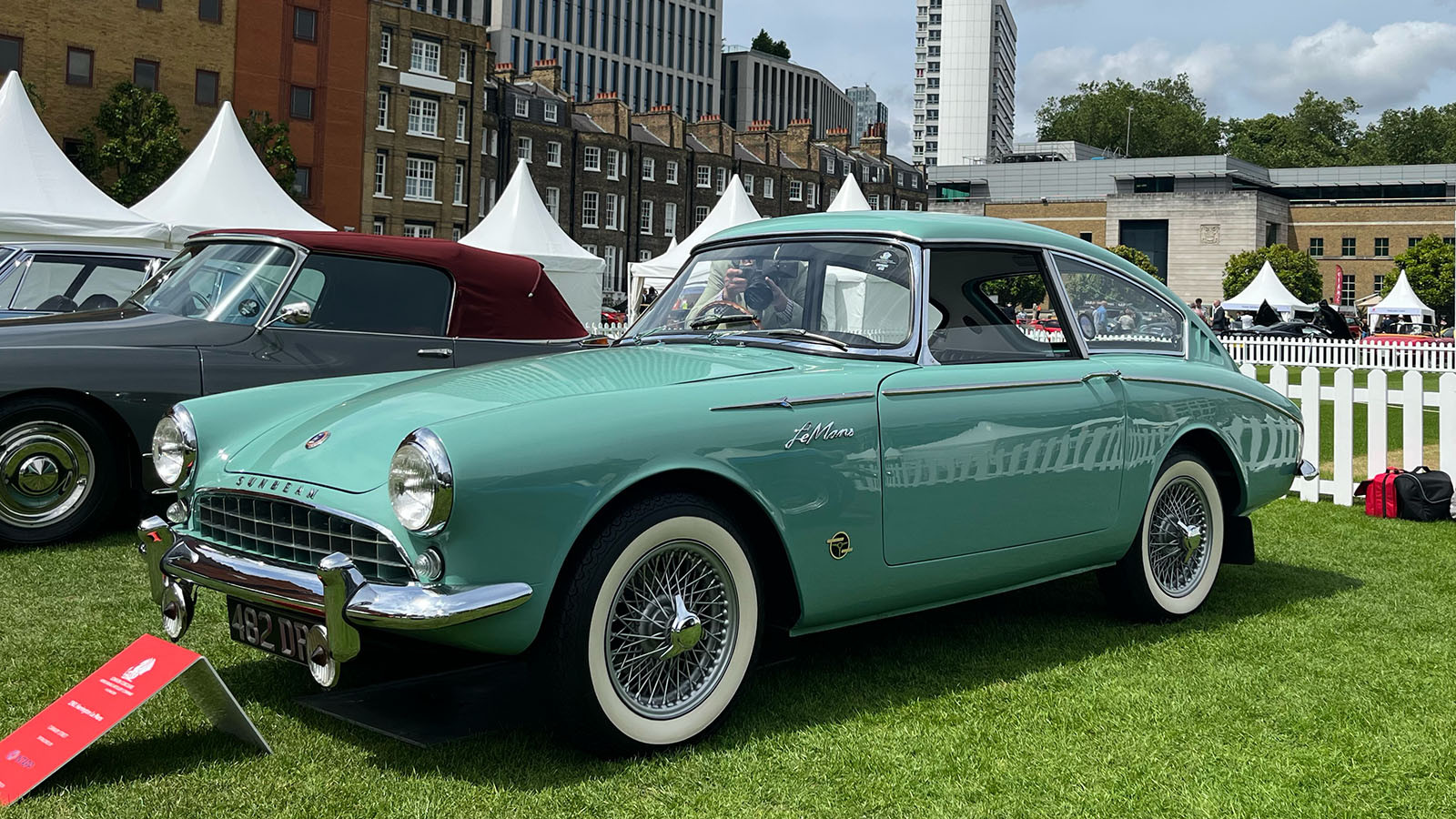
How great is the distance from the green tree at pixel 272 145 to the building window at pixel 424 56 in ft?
28.0

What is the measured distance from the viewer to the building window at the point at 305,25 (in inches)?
1657

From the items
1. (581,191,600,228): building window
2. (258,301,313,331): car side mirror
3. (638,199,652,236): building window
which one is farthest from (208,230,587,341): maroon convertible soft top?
(638,199,652,236): building window

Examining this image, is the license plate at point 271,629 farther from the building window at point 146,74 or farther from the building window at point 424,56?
the building window at point 424,56

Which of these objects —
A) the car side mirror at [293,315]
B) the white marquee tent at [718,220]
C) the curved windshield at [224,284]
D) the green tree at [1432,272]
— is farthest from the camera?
the green tree at [1432,272]

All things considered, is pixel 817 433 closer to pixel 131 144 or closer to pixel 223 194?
pixel 223 194

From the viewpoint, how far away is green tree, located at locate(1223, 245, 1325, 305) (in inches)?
3211

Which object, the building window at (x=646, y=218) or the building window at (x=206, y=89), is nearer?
the building window at (x=206, y=89)

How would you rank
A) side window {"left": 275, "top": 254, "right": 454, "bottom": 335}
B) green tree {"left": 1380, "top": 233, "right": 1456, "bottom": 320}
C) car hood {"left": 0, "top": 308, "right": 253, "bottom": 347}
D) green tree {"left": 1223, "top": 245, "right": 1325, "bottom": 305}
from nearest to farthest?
car hood {"left": 0, "top": 308, "right": 253, "bottom": 347}
side window {"left": 275, "top": 254, "right": 454, "bottom": 335}
green tree {"left": 1380, "top": 233, "right": 1456, "bottom": 320}
green tree {"left": 1223, "top": 245, "right": 1325, "bottom": 305}

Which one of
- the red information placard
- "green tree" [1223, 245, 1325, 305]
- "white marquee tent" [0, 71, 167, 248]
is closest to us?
the red information placard

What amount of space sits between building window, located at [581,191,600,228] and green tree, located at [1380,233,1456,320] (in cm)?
4719

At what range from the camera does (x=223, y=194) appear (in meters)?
17.1

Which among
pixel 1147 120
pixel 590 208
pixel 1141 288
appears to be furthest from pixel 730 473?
pixel 1147 120

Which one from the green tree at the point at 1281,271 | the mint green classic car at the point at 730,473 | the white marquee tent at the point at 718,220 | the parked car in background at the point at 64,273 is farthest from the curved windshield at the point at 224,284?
the green tree at the point at 1281,271

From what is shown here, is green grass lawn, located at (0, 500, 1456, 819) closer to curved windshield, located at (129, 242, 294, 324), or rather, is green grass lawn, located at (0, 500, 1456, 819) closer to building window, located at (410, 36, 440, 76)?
curved windshield, located at (129, 242, 294, 324)
